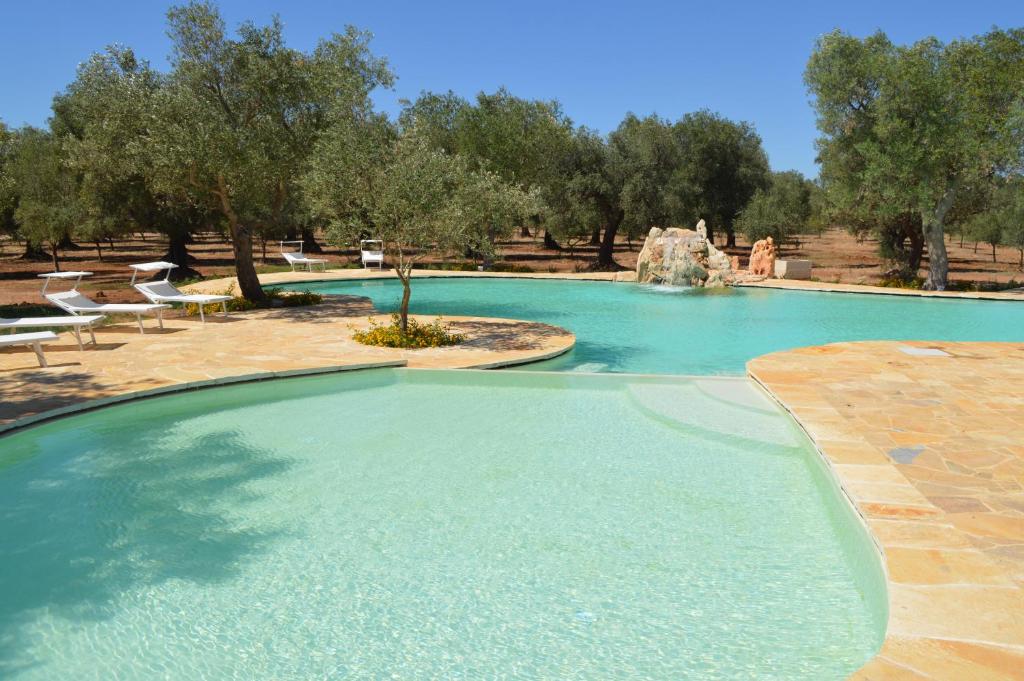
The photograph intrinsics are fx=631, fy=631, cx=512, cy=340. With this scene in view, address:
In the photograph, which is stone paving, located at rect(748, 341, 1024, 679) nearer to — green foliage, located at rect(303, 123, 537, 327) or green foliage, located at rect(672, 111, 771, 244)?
green foliage, located at rect(303, 123, 537, 327)

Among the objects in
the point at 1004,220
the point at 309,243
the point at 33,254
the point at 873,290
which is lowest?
the point at 873,290

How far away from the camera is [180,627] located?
4547mm

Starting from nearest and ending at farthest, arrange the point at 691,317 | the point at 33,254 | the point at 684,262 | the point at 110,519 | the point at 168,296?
the point at 110,519, the point at 168,296, the point at 691,317, the point at 684,262, the point at 33,254

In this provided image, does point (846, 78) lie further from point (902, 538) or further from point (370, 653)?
point (370, 653)

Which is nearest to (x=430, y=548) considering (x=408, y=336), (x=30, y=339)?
(x=408, y=336)

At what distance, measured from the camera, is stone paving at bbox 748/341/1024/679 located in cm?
377

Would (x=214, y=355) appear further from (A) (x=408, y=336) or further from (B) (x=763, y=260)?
(B) (x=763, y=260)

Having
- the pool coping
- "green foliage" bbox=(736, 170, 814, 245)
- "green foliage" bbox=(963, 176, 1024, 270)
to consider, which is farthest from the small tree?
"green foliage" bbox=(736, 170, 814, 245)

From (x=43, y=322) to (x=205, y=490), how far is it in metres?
7.38

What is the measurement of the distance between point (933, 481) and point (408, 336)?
9.53 meters

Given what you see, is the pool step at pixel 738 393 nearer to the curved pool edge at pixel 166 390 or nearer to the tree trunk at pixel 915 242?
the curved pool edge at pixel 166 390

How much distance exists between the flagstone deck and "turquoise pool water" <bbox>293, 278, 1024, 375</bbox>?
1.64 metres

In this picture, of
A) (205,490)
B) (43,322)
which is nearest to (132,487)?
(205,490)

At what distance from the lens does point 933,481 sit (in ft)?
19.6
